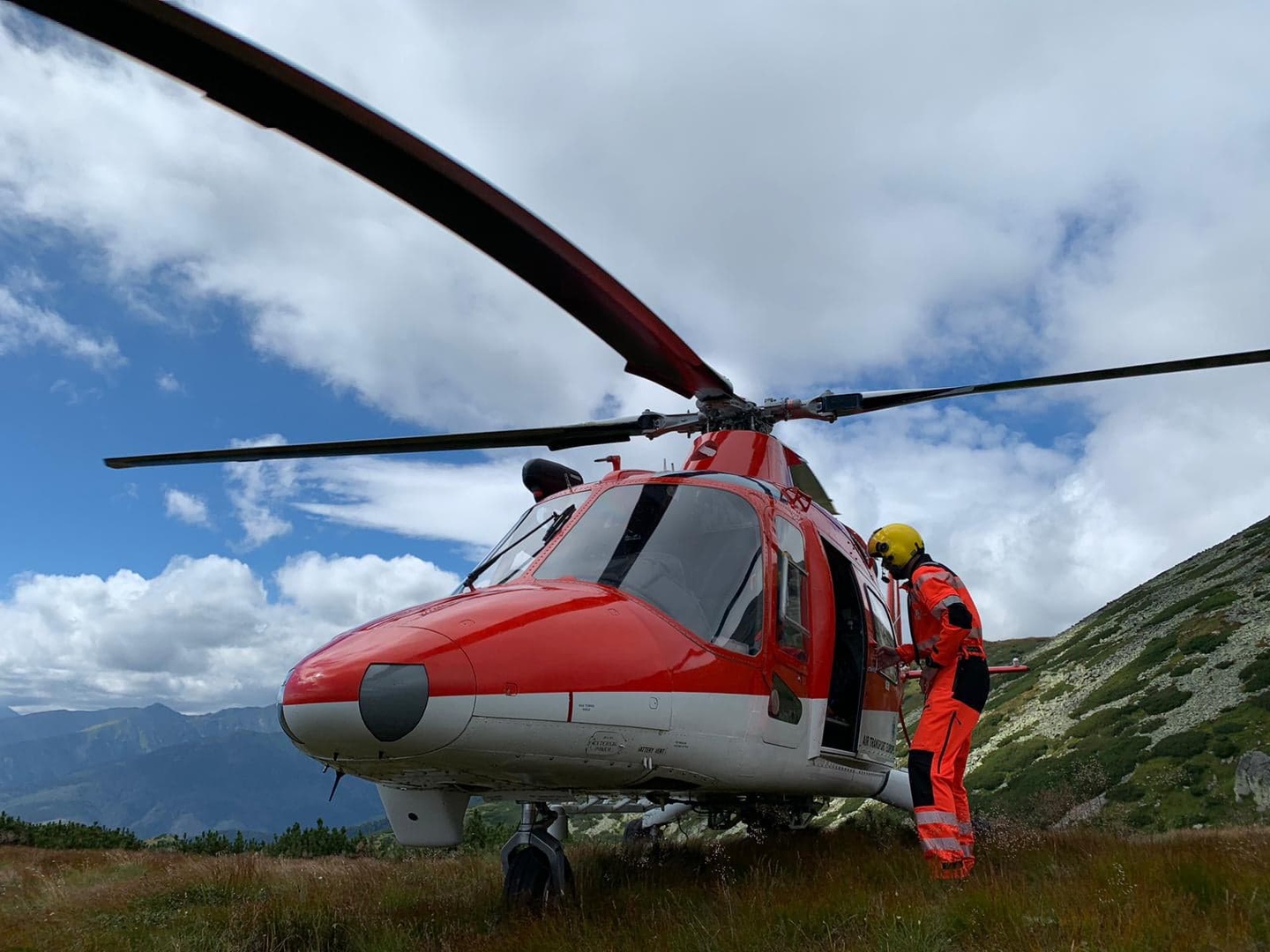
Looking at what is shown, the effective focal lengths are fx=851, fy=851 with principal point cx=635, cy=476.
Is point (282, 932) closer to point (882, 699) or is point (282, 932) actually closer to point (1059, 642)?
point (882, 699)

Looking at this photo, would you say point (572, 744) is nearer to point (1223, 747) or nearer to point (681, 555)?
point (681, 555)

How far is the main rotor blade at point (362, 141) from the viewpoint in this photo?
3178 mm

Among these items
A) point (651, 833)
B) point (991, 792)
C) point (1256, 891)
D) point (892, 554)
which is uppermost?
point (892, 554)

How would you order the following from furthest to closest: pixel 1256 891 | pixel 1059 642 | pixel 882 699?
1. pixel 1059 642
2. pixel 882 699
3. pixel 1256 891

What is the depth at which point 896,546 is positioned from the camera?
21.6 ft

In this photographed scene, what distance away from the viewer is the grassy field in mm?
3789

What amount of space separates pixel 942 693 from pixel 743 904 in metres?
2.13

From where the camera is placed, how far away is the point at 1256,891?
3.89 meters

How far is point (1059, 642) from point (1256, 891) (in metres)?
55.3

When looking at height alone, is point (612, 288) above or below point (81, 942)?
above

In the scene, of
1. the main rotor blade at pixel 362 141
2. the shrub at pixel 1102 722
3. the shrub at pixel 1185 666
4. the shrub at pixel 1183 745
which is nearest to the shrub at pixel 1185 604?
the shrub at pixel 1185 666

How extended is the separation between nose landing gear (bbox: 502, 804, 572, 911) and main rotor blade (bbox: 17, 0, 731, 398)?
321 cm

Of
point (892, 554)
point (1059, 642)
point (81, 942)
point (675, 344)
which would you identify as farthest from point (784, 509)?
point (1059, 642)

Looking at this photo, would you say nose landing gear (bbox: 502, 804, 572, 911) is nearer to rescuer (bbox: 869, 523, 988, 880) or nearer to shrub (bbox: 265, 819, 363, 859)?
rescuer (bbox: 869, 523, 988, 880)
